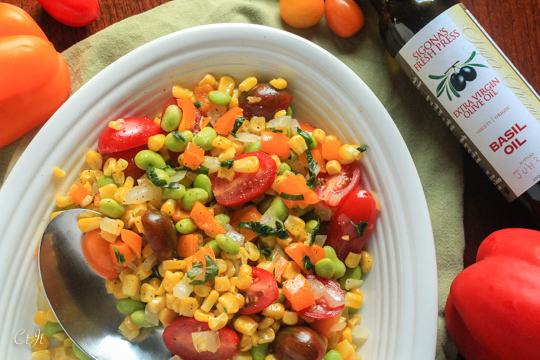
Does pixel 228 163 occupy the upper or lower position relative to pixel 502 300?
upper

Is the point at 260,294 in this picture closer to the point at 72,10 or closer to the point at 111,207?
the point at 111,207

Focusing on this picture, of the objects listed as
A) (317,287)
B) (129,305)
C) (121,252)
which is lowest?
(317,287)

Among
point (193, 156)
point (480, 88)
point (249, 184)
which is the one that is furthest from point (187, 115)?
point (480, 88)

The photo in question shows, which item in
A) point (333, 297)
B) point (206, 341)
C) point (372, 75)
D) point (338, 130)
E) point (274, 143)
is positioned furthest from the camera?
point (372, 75)

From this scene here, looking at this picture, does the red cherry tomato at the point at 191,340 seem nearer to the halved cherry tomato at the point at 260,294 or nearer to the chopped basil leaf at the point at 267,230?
the halved cherry tomato at the point at 260,294

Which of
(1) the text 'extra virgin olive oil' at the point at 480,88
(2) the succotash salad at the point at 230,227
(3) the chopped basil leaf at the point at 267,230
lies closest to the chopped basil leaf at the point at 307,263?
(2) the succotash salad at the point at 230,227

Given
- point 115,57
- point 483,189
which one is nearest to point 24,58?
point 115,57

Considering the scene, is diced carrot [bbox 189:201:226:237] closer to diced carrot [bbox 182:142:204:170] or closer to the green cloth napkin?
diced carrot [bbox 182:142:204:170]

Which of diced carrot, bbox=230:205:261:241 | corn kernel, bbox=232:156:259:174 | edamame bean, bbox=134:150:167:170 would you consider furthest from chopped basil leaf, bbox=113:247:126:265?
corn kernel, bbox=232:156:259:174
